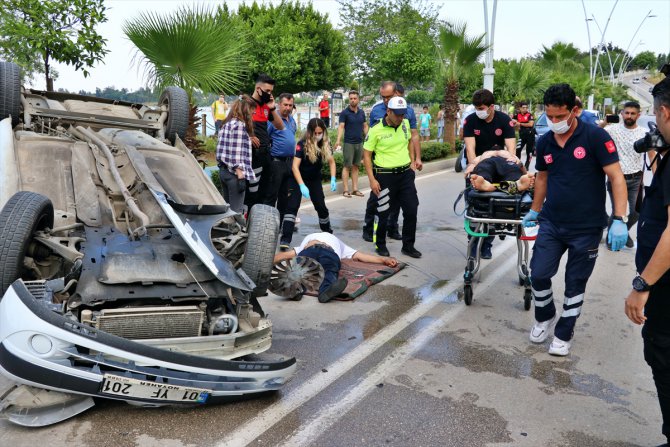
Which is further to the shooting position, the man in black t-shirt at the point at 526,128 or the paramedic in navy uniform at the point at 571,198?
the man in black t-shirt at the point at 526,128

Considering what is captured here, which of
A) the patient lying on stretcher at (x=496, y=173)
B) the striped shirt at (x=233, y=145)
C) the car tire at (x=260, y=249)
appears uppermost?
the striped shirt at (x=233, y=145)

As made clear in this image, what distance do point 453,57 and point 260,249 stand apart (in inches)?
717

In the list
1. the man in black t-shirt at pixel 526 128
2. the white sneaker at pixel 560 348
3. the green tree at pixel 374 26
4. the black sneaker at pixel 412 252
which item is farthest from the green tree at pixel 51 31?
the green tree at pixel 374 26

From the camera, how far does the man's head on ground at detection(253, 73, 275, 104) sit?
24.2ft

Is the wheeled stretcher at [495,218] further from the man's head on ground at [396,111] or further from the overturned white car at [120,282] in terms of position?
the overturned white car at [120,282]

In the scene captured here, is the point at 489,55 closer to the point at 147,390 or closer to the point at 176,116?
the point at 176,116

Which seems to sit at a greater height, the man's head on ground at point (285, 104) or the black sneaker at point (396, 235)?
the man's head on ground at point (285, 104)

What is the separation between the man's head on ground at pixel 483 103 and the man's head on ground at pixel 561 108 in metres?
2.21

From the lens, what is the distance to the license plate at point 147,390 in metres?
3.26

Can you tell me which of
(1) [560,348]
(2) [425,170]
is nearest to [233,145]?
(1) [560,348]

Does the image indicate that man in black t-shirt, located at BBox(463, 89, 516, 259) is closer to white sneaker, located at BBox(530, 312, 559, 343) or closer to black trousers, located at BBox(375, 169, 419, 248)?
black trousers, located at BBox(375, 169, 419, 248)

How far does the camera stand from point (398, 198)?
7.79 m

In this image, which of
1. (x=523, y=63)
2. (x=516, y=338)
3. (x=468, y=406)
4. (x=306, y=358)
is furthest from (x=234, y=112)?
(x=523, y=63)

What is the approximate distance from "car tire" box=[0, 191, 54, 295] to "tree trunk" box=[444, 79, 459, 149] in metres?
18.8
